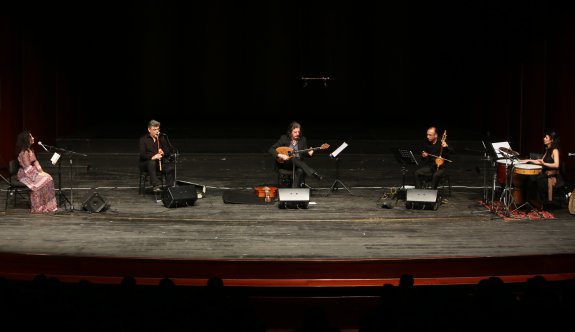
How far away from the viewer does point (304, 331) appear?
12.1 feet

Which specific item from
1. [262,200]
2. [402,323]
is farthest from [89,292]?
[262,200]

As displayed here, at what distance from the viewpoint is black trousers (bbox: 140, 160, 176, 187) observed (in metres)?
9.37

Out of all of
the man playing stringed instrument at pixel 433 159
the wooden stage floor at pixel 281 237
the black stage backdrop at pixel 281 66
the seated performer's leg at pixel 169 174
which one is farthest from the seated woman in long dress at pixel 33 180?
the black stage backdrop at pixel 281 66

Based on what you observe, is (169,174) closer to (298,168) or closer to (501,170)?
(298,168)

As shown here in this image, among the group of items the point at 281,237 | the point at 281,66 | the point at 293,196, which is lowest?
the point at 281,237

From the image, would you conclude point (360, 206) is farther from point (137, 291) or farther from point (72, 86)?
point (72, 86)

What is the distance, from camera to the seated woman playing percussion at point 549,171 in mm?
8562

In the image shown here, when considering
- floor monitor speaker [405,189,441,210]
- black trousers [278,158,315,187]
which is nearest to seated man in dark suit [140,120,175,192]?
black trousers [278,158,315,187]

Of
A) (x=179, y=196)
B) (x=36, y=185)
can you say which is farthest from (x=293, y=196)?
(x=36, y=185)

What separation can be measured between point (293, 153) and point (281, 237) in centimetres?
218

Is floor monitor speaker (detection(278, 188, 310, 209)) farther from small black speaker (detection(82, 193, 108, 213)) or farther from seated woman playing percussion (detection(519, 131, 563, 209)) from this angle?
seated woman playing percussion (detection(519, 131, 563, 209))

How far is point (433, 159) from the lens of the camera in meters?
9.35

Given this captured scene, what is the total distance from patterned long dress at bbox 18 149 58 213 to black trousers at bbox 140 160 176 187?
4.19ft

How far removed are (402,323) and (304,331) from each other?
2.08ft
